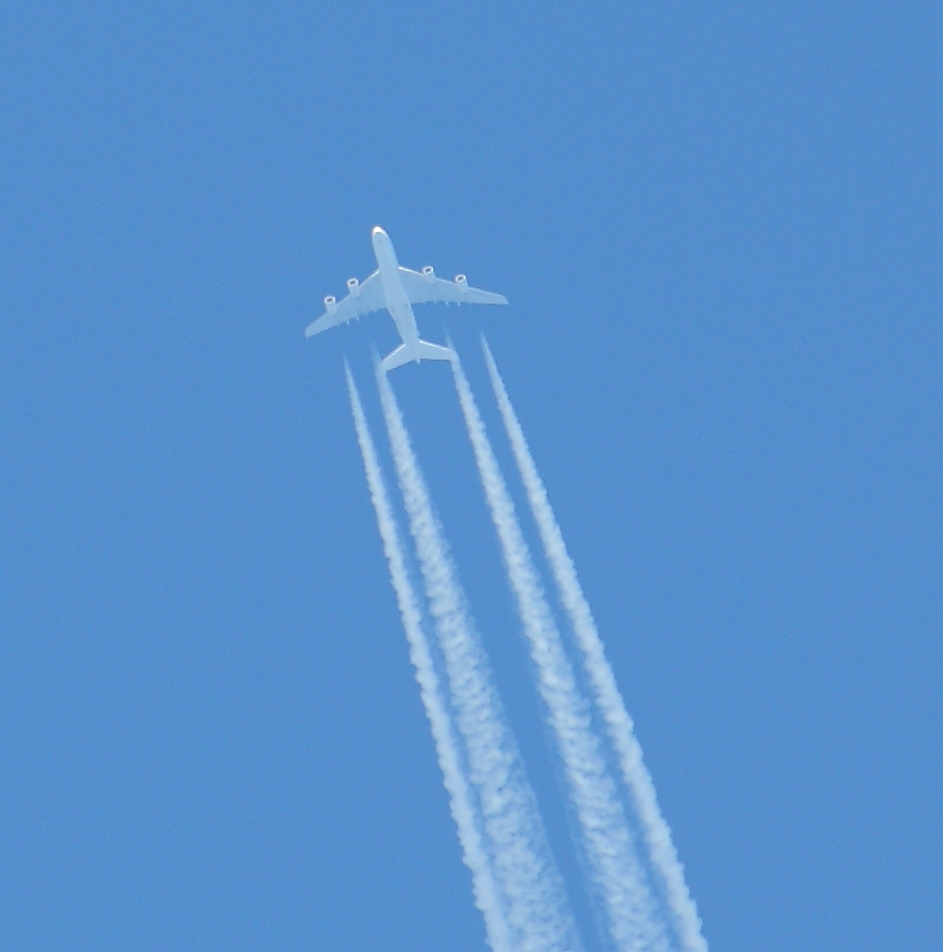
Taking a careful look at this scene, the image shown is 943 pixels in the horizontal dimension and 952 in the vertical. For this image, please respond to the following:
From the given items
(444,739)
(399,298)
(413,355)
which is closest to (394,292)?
(399,298)

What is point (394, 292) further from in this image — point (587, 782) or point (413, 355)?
point (587, 782)

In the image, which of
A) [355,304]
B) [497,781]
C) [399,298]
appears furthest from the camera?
[355,304]

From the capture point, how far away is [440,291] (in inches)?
2292

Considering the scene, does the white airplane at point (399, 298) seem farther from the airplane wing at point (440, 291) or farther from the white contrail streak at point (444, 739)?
the white contrail streak at point (444, 739)

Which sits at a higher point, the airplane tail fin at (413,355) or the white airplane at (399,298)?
the white airplane at (399,298)

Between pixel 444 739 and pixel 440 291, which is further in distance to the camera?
pixel 440 291

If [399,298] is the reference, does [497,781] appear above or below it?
below

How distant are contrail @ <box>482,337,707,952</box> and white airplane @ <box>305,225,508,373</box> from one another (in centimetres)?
482

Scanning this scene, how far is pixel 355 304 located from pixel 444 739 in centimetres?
1729

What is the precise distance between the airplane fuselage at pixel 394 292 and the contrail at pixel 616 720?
16.4ft

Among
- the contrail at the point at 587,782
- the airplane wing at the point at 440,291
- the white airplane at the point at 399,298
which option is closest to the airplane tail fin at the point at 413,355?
the white airplane at the point at 399,298

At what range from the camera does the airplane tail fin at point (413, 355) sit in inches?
2202

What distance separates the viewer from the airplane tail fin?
5594 cm

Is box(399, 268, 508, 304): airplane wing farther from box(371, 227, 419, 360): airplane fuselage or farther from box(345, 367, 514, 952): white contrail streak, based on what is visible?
box(345, 367, 514, 952): white contrail streak
